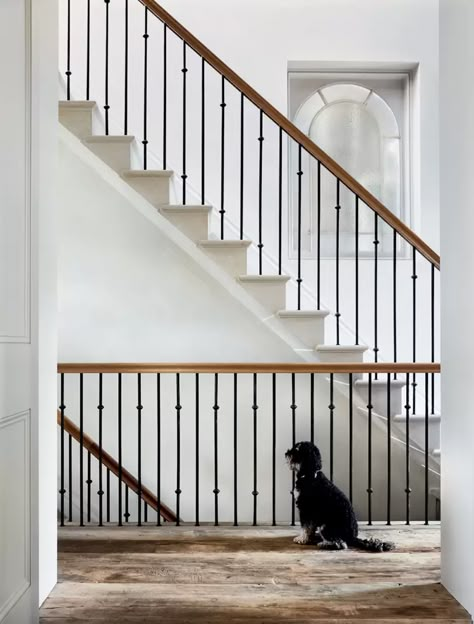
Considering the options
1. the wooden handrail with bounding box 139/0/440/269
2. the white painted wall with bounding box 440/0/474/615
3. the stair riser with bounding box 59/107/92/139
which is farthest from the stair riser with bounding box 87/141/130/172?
the white painted wall with bounding box 440/0/474/615

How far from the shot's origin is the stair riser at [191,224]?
162 inches

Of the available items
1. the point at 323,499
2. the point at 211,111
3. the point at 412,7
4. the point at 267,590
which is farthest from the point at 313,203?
the point at 267,590

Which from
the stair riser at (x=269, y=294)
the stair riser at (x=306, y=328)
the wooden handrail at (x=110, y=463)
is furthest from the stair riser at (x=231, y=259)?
the wooden handrail at (x=110, y=463)

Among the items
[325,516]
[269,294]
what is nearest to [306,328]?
[269,294]

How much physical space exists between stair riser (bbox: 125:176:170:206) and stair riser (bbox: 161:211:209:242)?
0.32ft

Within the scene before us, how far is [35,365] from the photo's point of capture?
7.18 ft

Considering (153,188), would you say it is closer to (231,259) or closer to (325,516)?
(231,259)

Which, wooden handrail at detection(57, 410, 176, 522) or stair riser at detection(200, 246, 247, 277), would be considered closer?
wooden handrail at detection(57, 410, 176, 522)

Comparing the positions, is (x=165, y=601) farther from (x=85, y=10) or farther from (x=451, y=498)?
(x=85, y=10)

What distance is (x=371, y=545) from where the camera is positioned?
9.29ft

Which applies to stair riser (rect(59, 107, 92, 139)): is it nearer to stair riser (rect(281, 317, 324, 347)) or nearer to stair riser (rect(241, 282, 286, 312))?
→ stair riser (rect(241, 282, 286, 312))

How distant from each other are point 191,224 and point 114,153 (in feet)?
2.16

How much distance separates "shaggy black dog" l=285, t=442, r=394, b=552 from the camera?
9.34 feet

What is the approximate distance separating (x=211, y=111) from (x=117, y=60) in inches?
31.6
